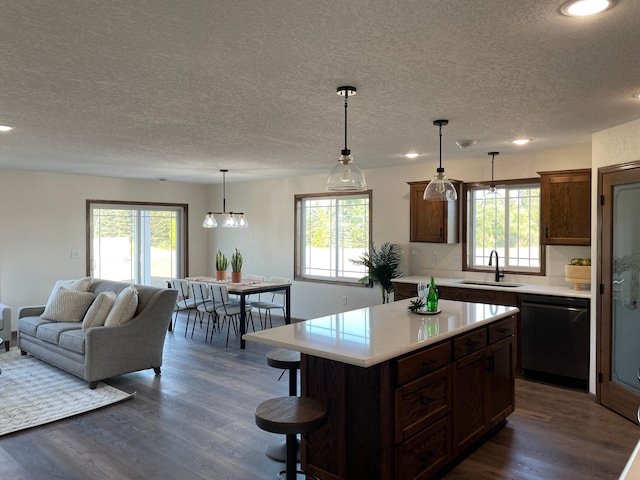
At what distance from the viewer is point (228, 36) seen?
Answer: 2.08 m

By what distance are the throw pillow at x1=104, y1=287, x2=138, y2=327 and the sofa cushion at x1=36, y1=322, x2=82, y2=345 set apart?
461 millimetres

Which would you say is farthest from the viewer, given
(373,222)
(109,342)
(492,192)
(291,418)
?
(373,222)

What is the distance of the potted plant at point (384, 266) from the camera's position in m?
6.01

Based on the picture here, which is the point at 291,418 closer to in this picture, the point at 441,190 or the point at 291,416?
the point at 291,416

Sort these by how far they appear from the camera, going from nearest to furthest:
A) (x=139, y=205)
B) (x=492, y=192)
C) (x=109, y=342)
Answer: (x=109, y=342) < (x=492, y=192) < (x=139, y=205)

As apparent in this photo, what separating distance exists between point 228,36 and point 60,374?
4161mm

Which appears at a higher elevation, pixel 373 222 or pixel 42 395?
pixel 373 222

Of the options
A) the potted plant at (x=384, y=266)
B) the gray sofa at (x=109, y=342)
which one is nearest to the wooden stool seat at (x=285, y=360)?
the gray sofa at (x=109, y=342)

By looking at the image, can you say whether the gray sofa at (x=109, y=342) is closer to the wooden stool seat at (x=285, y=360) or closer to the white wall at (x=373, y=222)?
the wooden stool seat at (x=285, y=360)

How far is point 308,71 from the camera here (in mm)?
2545

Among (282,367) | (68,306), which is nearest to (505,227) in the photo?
(282,367)

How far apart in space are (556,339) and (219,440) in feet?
10.4

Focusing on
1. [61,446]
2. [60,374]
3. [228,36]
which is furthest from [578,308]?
[60,374]

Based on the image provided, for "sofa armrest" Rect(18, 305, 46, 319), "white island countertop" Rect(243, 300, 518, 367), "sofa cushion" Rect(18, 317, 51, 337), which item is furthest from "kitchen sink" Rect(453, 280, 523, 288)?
"sofa armrest" Rect(18, 305, 46, 319)
